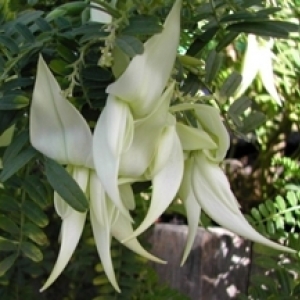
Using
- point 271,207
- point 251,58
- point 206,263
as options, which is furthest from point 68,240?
point 206,263

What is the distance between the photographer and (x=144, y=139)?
14.6 inches

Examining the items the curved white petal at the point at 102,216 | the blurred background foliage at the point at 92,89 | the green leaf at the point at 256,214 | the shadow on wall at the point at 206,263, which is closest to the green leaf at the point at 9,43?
the blurred background foliage at the point at 92,89

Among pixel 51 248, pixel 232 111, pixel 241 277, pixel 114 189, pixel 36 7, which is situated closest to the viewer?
pixel 114 189

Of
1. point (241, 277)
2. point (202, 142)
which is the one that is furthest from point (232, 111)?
point (241, 277)

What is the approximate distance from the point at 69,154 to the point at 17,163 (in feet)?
0.14

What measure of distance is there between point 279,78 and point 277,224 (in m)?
0.31

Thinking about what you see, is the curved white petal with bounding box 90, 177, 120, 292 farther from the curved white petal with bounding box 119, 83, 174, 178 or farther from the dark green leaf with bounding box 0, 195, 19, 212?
the dark green leaf with bounding box 0, 195, 19, 212

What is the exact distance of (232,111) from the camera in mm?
511

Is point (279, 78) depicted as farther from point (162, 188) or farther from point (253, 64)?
point (162, 188)

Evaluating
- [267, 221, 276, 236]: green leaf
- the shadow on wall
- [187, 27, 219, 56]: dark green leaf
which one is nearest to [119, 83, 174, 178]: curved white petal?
[187, 27, 219, 56]: dark green leaf

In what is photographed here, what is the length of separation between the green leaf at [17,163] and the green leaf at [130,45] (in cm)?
10

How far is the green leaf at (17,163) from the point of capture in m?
0.40

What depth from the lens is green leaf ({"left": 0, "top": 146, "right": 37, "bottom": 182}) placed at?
40cm

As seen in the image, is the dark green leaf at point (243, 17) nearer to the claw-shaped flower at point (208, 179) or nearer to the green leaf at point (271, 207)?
the claw-shaped flower at point (208, 179)
